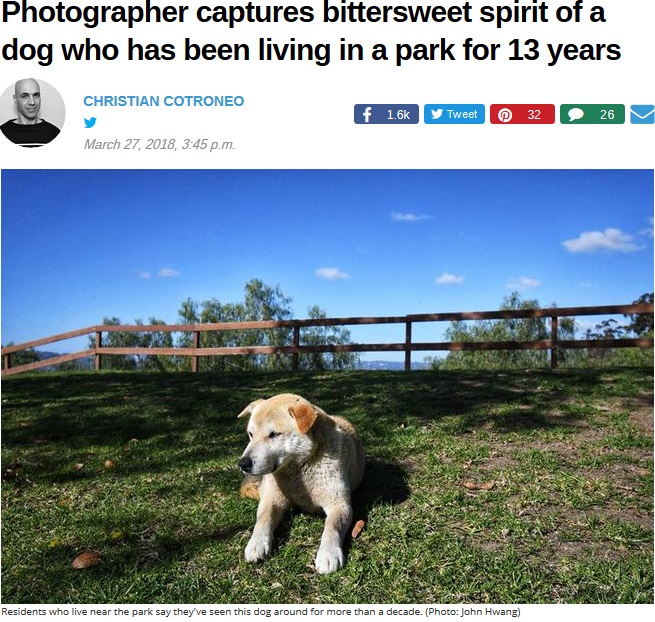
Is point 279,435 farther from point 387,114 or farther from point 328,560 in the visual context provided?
point 387,114

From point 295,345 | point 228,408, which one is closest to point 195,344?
point 295,345

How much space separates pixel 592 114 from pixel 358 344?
366 inches

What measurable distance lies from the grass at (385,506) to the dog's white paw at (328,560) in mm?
61

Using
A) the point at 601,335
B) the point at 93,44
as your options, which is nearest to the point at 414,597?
the point at 93,44

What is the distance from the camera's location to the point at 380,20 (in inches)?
200

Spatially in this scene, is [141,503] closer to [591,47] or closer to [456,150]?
[456,150]

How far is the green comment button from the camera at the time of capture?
509 centimetres

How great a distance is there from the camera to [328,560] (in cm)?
333

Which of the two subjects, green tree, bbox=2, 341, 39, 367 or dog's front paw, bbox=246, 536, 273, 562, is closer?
dog's front paw, bbox=246, 536, 273, 562

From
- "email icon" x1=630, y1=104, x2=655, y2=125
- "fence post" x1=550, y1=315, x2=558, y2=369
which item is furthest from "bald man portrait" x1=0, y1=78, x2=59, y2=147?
"fence post" x1=550, y1=315, x2=558, y2=369

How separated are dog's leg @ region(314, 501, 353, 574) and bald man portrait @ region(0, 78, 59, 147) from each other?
4.55m

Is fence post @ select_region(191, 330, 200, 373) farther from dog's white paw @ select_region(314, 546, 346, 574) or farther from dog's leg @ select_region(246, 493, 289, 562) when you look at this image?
dog's white paw @ select_region(314, 546, 346, 574)

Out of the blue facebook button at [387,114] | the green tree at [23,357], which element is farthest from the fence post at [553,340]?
the green tree at [23,357]

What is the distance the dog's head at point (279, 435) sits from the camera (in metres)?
3.61
